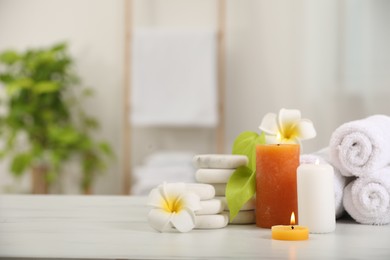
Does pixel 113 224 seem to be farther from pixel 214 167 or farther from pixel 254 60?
pixel 254 60

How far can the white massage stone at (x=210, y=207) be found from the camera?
3.14 ft

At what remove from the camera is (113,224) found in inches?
39.5

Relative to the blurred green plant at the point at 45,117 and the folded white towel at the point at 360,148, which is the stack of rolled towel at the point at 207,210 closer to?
the folded white towel at the point at 360,148

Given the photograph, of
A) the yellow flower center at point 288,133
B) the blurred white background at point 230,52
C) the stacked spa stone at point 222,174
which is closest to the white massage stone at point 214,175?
the stacked spa stone at point 222,174

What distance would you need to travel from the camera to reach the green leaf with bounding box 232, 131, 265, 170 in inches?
41.6

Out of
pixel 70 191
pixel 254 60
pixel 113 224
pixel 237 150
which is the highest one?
pixel 254 60

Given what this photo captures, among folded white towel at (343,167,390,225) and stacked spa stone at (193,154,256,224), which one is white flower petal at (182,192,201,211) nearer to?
stacked spa stone at (193,154,256,224)

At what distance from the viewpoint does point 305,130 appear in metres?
1.03

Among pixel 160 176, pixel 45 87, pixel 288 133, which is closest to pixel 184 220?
pixel 288 133

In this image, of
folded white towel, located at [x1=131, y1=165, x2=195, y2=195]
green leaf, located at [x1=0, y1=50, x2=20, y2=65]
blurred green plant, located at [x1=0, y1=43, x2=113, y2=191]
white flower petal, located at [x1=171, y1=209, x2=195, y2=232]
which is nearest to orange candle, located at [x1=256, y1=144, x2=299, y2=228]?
white flower petal, located at [x1=171, y1=209, x2=195, y2=232]

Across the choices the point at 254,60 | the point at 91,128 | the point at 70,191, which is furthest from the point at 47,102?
the point at 254,60

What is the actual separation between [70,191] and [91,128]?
355 mm

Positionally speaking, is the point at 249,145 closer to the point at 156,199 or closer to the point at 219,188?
the point at 219,188

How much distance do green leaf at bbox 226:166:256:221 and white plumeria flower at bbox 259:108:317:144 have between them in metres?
0.08
